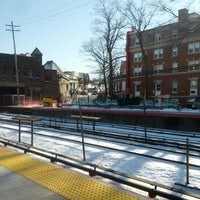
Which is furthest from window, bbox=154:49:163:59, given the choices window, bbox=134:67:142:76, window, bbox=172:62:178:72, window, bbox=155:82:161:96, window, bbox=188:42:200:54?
window, bbox=188:42:200:54

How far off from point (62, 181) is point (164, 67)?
44804 millimetres

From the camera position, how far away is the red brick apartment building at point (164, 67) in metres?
44.8

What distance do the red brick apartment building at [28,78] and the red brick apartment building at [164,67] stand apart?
16265mm

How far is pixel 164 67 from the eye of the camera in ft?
163

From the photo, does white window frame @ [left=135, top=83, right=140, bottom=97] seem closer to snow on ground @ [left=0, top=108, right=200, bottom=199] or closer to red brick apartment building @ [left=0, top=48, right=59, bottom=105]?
red brick apartment building @ [left=0, top=48, right=59, bottom=105]

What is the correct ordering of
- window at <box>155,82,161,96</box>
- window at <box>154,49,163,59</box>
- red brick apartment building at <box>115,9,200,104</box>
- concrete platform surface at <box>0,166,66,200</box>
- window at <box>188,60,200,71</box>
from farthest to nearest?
1. window at <box>155,82,161,96</box>
2. window at <box>154,49,163,59</box>
3. red brick apartment building at <box>115,9,200,104</box>
4. window at <box>188,60,200,71</box>
5. concrete platform surface at <box>0,166,66,200</box>

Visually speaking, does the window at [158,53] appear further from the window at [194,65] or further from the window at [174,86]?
the window at [194,65]

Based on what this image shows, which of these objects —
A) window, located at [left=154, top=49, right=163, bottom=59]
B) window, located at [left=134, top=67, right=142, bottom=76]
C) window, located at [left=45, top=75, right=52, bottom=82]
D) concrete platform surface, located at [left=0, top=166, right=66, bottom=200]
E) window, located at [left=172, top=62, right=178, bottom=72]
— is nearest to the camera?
concrete platform surface, located at [left=0, top=166, right=66, bottom=200]

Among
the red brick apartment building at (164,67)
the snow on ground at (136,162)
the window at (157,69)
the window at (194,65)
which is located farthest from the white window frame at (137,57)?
the snow on ground at (136,162)

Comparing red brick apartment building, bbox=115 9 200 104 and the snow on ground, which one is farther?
red brick apartment building, bbox=115 9 200 104

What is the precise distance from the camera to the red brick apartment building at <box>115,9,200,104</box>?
44.8 m

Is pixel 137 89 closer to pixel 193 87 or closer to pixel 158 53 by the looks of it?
pixel 158 53

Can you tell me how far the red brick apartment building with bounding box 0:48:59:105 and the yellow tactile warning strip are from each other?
45444mm

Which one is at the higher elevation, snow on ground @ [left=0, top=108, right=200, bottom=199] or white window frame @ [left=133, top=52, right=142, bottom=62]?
white window frame @ [left=133, top=52, right=142, bottom=62]
